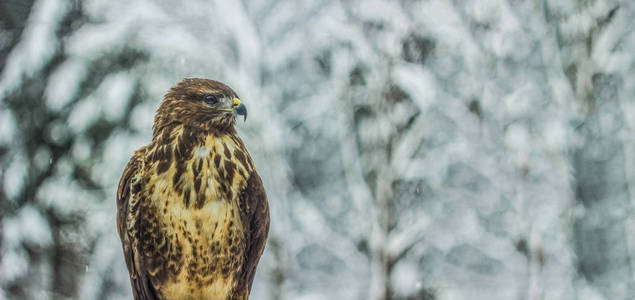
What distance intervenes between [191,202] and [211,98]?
11cm

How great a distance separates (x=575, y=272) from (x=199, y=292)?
159cm

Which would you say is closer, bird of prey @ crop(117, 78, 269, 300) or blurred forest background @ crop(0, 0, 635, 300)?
bird of prey @ crop(117, 78, 269, 300)

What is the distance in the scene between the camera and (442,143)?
5.58ft

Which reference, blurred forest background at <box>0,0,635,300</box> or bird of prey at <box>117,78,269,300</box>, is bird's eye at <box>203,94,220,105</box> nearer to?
bird of prey at <box>117,78,269,300</box>

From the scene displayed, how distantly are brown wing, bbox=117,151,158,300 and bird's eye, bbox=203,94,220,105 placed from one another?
0.10 m

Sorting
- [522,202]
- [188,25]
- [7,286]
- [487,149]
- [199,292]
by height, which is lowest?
[7,286]

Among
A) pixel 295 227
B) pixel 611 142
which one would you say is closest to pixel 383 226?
pixel 295 227

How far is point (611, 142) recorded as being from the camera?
1.68m

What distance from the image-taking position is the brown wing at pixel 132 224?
1.77 ft

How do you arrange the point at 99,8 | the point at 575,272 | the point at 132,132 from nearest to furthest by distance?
the point at 132,132 < the point at 99,8 < the point at 575,272

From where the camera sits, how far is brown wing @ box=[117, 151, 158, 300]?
54 centimetres

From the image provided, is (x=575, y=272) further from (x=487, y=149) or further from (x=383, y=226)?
(x=383, y=226)

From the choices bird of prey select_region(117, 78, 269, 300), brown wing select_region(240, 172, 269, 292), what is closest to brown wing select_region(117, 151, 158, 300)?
bird of prey select_region(117, 78, 269, 300)

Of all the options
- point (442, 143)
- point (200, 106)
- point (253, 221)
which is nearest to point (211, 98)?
point (200, 106)
